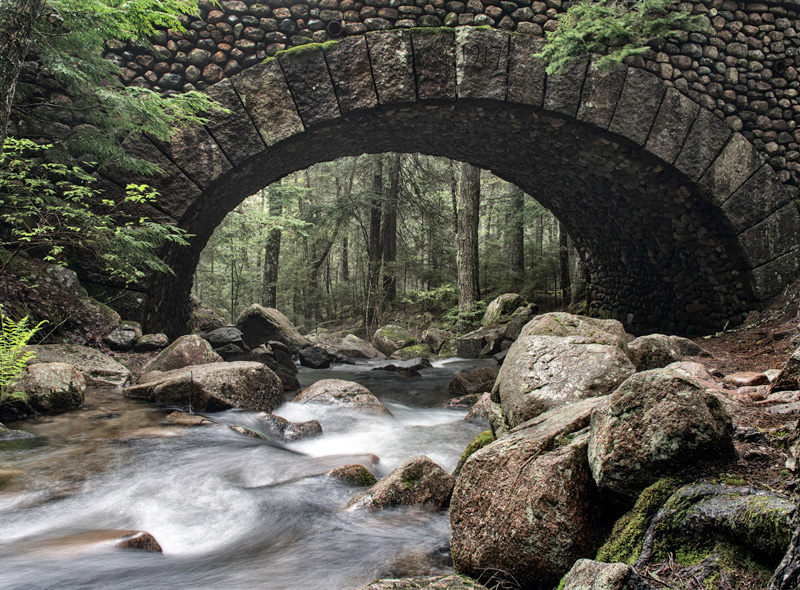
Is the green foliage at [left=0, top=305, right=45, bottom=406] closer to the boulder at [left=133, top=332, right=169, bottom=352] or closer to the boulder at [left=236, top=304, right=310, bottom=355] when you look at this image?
the boulder at [left=133, top=332, right=169, bottom=352]

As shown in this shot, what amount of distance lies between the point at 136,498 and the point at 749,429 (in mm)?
3336

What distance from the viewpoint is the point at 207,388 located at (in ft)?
15.8

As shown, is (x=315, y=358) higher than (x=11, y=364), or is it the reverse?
(x=11, y=364)

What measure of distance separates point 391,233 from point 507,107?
9.48 m

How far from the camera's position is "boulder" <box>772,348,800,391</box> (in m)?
2.69

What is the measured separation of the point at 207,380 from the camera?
486 cm

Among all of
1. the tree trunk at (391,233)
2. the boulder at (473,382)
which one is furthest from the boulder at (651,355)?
the tree trunk at (391,233)

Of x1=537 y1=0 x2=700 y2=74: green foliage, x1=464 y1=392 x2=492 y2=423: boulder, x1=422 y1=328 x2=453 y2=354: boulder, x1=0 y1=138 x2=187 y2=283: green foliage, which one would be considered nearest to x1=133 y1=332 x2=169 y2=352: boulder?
x1=0 y1=138 x2=187 y2=283: green foliage

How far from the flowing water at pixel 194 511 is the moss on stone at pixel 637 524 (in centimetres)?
92

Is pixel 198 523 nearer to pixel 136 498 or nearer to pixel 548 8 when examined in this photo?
pixel 136 498

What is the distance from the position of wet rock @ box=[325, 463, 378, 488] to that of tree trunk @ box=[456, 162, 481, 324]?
8.21m

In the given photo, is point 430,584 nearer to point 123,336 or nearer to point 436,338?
point 123,336

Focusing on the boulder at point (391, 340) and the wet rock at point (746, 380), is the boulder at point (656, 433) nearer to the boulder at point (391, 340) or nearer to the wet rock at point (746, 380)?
the wet rock at point (746, 380)

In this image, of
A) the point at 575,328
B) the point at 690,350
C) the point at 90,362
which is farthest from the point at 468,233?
the point at 90,362
